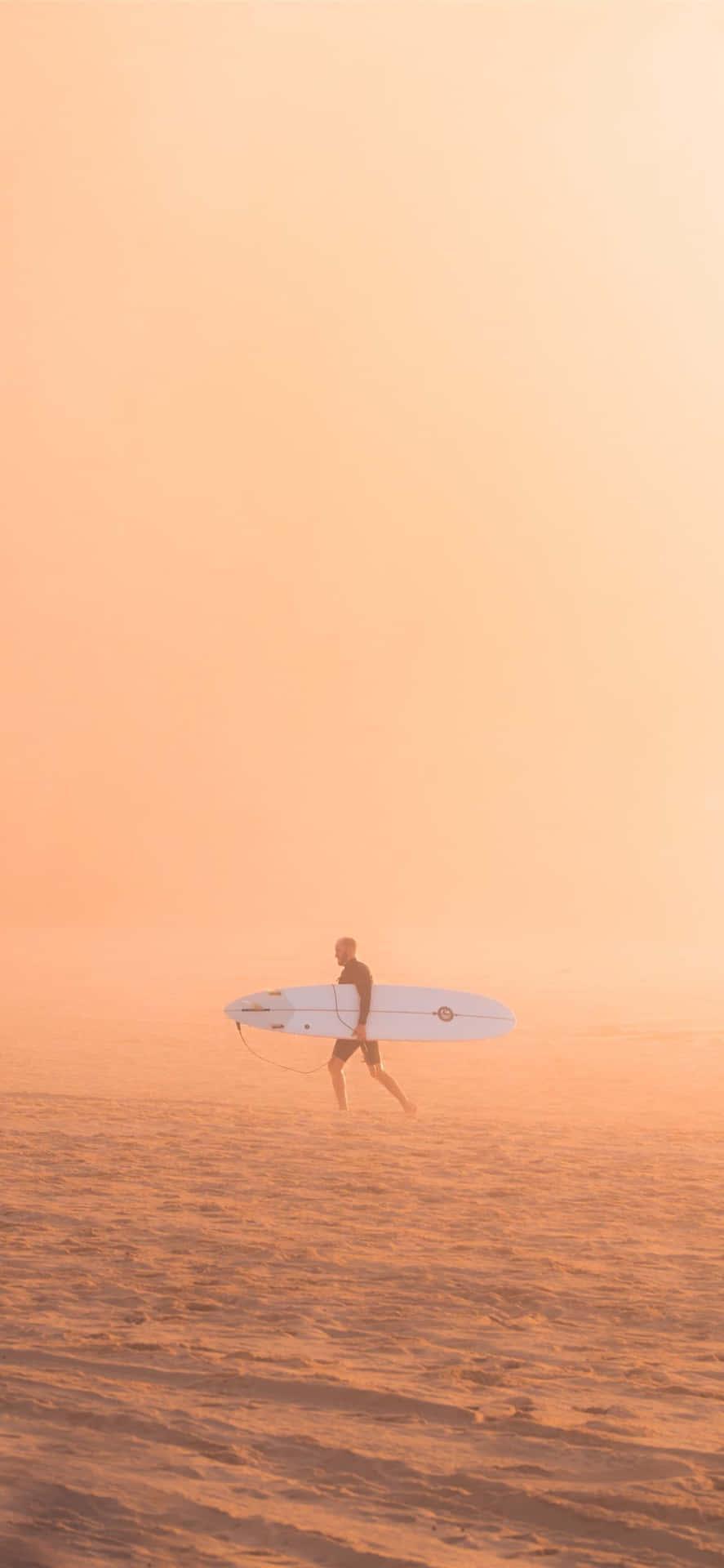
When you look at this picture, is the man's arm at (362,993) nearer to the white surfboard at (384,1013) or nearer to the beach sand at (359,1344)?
the beach sand at (359,1344)

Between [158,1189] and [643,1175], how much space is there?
3.56m

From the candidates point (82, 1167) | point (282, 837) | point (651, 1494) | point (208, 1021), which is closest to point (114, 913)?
point (282, 837)

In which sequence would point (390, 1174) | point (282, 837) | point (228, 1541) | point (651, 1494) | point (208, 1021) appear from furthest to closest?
point (282, 837)
point (208, 1021)
point (390, 1174)
point (651, 1494)
point (228, 1541)

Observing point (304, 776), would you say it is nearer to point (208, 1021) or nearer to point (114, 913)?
point (114, 913)

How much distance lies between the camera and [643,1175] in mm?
9977

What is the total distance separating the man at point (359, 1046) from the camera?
12914 mm

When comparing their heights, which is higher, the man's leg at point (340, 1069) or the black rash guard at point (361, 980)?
the black rash guard at point (361, 980)

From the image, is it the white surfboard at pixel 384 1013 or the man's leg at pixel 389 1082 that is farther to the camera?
the white surfboard at pixel 384 1013

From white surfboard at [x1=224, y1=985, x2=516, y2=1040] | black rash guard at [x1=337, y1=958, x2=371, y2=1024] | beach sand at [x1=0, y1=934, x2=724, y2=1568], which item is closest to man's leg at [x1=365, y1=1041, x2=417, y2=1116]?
black rash guard at [x1=337, y1=958, x2=371, y2=1024]

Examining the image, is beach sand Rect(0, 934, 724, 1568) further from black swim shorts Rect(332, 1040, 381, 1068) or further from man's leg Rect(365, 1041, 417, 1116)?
black swim shorts Rect(332, 1040, 381, 1068)

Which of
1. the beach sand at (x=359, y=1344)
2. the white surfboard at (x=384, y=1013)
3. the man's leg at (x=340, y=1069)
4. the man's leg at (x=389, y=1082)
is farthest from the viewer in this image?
the white surfboard at (x=384, y=1013)

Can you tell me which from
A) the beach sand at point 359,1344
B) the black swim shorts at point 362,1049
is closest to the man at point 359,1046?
the black swim shorts at point 362,1049

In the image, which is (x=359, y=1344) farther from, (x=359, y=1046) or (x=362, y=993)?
(x=359, y=1046)

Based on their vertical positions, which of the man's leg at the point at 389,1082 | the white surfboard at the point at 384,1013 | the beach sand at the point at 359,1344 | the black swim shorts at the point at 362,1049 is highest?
the white surfboard at the point at 384,1013
